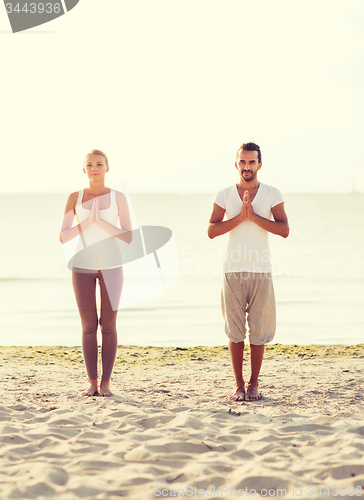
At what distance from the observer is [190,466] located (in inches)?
108

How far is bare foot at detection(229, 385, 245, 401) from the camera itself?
4117mm

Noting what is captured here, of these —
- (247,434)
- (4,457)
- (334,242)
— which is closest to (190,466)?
(247,434)

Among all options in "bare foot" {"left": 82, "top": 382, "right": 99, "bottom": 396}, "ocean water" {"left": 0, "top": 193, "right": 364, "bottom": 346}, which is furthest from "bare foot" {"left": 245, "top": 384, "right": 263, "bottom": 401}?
"ocean water" {"left": 0, "top": 193, "right": 364, "bottom": 346}

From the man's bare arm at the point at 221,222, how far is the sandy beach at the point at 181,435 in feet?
4.41

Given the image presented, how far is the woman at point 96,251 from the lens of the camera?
4094 mm

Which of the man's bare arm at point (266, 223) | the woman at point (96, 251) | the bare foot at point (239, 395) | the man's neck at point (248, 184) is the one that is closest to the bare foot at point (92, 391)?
the woman at point (96, 251)

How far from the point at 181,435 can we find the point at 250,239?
158 cm

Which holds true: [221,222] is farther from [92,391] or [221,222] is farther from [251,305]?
[92,391]

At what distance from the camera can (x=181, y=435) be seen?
319cm

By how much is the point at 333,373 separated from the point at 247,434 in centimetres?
205

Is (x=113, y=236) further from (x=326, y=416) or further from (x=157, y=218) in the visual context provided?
(x=157, y=218)

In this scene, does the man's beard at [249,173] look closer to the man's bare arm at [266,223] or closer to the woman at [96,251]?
the man's bare arm at [266,223]

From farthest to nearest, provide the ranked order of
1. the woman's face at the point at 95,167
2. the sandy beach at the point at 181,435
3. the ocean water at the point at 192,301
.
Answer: the ocean water at the point at 192,301 → the woman's face at the point at 95,167 → the sandy beach at the point at 181,435

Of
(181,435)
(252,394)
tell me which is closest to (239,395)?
(252,394)
